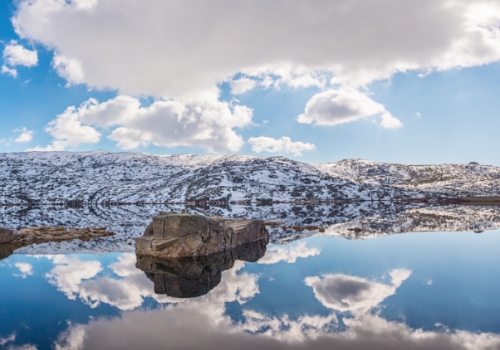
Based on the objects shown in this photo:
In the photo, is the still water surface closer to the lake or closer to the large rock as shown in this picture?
the lake

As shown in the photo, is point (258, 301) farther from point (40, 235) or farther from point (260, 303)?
point (40, 235)

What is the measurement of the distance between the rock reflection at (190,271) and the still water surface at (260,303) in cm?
14

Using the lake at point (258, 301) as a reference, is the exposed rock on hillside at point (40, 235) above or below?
above

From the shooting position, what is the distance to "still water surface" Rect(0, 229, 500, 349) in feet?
50.6

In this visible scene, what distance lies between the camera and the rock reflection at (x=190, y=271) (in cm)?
2304

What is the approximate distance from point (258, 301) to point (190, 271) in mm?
9124

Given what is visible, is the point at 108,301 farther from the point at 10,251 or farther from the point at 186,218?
the point at 10,251

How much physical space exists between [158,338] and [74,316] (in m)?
6.05

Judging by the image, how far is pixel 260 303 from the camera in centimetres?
2023

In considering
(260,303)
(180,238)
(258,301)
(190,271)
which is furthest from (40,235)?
(260,303)

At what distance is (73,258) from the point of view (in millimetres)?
35812

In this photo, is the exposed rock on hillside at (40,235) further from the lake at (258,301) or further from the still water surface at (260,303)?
the still water surface at (260,303)

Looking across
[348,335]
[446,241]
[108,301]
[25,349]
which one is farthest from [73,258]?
[446,241]

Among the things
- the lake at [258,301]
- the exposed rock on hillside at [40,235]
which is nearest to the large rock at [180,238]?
the lake at [258,301]
